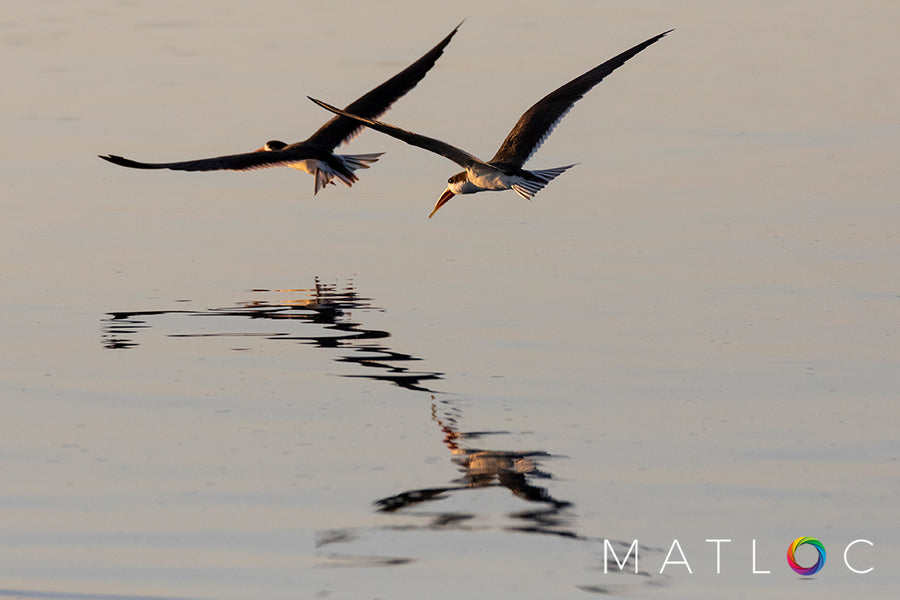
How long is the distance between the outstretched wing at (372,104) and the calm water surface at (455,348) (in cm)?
79

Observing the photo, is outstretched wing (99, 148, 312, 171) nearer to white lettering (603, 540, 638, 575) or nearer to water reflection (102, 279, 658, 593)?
water reflection (102, 279, 658, 593)

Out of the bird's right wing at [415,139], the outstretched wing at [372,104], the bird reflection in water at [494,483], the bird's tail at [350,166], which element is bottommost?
the bird reflection in water at [494,483]

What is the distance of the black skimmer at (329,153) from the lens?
15.9 meters

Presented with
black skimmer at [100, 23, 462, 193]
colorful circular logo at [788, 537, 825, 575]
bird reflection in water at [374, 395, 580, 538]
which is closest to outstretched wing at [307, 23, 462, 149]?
black skimmer at [100, 23, 462, 193]

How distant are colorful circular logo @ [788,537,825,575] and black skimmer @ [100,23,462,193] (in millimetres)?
8591

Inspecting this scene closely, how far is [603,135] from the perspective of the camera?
21.2 m

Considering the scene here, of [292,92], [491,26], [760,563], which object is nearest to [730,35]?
[491,26]

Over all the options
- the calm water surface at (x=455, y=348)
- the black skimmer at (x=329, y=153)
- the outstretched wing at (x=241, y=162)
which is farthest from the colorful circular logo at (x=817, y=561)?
the black skimmer at (x=329, y=153)

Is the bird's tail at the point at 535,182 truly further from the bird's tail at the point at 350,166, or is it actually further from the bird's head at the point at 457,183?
the bird's tail at the point at 350,166

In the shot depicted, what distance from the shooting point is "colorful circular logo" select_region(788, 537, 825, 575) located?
303 inches

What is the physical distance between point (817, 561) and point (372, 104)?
438 inches

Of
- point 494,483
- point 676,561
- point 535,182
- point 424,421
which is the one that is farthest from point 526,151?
point 676,561

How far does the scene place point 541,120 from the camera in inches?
593

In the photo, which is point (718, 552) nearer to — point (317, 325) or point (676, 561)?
point (676, 561)
